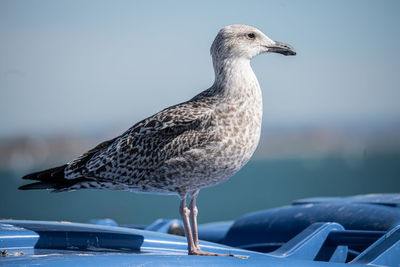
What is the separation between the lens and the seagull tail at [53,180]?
450 centimetres

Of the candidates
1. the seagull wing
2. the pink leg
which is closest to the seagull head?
the seagull wing

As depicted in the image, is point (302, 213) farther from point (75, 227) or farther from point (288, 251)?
point (75, 227)

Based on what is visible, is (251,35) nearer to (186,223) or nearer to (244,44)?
(244,44)

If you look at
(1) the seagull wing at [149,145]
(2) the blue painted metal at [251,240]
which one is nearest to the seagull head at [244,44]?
(1) the seagull wing at [149,145]

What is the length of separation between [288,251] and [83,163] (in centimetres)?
147

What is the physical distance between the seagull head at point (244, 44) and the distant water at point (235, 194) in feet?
74.1

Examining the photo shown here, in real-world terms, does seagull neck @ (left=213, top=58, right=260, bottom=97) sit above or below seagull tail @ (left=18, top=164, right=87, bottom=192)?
above

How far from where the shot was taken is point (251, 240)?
581cm

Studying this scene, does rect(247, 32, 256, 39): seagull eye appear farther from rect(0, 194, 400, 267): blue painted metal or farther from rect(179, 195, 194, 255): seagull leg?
rect(0, 194, 400, 267): blue painted metal

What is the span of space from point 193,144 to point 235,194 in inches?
1657

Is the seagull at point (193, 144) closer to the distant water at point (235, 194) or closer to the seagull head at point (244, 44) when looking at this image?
the seagull head at point (244, 44)

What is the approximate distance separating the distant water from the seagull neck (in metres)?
22.6

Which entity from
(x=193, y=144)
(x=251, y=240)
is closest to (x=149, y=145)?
(x=193, y=144)

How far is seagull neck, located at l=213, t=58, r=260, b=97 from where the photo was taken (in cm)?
431
